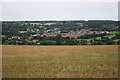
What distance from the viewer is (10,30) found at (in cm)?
3462

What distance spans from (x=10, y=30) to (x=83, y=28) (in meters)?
19.3

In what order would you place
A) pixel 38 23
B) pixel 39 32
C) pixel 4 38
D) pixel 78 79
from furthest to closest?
pixel 38 23, pixel 39 32, pixel 4 38, pixel 78 79

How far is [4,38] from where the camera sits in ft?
98.4

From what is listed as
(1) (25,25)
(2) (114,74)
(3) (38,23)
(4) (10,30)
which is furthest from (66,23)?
(2) (114,74)

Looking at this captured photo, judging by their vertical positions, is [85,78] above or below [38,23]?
below

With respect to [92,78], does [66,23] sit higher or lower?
higher

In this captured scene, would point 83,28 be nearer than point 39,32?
No

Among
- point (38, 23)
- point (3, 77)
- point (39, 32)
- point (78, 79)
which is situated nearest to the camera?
point (78, 79)

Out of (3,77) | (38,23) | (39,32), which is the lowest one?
(3,77)

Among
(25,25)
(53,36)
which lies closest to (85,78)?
(53,36)

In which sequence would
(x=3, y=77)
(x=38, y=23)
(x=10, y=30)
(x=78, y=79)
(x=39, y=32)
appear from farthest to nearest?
(x=38, y=23), (x=39, y=32), (x=10, y=30), (x=3, y=77), (x=78, y=79)

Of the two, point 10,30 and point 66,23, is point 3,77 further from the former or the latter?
point 66,23

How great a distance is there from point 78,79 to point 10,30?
31788mm

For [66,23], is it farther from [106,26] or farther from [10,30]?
[10,30]
